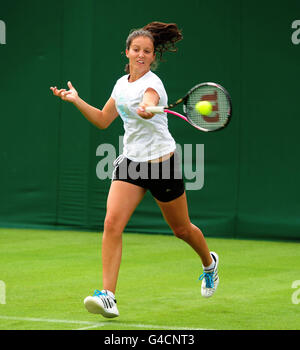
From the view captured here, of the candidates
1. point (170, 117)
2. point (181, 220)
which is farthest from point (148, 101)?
point (170, 117)

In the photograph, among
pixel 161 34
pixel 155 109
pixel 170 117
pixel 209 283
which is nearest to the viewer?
pixel 155 109

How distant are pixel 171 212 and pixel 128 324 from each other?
826mm

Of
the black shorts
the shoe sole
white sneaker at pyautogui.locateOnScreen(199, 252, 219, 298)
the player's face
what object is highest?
the player's face

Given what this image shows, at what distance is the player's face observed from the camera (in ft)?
16.8

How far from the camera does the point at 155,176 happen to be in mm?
5055

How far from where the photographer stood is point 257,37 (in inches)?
378

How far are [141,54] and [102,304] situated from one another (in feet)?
5.16

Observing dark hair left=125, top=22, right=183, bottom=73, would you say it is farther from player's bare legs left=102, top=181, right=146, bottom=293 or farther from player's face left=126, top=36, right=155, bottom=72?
player's bare legs left=102, top=181, right=146, bottom=293

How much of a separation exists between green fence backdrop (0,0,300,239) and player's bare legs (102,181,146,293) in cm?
481

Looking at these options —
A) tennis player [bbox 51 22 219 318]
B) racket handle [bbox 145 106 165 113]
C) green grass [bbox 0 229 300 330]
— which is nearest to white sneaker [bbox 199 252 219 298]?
green grass [bbox 0 229 300 330]

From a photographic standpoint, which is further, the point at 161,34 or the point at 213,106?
the point at 161,34

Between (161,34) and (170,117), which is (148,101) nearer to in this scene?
(161,34)

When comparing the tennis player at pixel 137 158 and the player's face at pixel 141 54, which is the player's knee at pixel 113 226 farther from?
the player's face at pixel 141 54

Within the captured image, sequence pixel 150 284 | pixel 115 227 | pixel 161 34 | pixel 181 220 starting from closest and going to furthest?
pixel 115 227 → pixel 181 220 → pixel 161 34 → pixel 150 284
